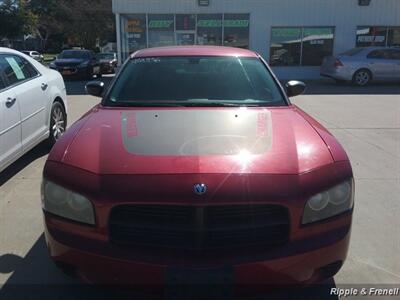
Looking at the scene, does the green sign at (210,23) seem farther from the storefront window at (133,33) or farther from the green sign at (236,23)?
the storefront window at (133,33)

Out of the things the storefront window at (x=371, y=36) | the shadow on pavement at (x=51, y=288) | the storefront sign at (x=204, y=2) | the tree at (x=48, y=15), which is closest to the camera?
the shadow on pavement at (x=51, y=288)

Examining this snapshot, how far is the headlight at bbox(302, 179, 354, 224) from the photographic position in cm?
240

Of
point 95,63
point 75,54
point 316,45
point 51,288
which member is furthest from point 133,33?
point 51,288

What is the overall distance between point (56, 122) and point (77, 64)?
13549 mm

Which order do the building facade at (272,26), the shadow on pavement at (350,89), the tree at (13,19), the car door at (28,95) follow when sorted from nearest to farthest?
the car door at (28,95)
the shadow on pavement at (350,89)
the building facade at (272,26)
the tree at (13,19)

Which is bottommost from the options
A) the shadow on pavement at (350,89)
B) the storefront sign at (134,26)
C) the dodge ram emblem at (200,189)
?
the shadow on pavement at (350,89)

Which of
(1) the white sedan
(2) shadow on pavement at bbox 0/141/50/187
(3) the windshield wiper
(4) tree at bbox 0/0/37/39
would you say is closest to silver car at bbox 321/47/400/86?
(1) the white sedan

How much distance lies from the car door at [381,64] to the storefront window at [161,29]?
847cm

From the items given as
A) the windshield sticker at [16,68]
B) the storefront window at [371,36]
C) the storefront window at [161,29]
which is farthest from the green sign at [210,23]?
the windshield sticker at [16,68]

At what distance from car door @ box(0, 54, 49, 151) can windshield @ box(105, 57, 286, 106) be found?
1677 mm

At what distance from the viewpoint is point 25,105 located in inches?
203

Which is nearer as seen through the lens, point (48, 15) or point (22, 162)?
point (22, 162)

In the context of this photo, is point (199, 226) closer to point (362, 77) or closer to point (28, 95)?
point (28, 95)

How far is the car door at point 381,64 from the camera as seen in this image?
16406 mm
